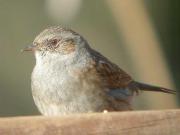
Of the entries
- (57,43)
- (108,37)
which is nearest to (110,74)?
(57,43)

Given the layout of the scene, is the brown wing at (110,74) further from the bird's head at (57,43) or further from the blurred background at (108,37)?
the blurred background at (108,37)

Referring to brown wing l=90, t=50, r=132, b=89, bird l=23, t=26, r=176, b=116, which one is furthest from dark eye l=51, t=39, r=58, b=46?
brown wing l=90, t=50, r=132, b=89

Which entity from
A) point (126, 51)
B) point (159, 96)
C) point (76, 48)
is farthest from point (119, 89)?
point (126, 51)

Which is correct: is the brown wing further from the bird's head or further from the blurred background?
the blurred background

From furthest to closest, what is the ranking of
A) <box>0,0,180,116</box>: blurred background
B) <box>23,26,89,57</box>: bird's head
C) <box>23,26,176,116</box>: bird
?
1. <box>0,0,180,116</box>: blurred background
2. <box>23,26,89,57</box>: bird's head
3. <box>23,26,176,116</box>: bird

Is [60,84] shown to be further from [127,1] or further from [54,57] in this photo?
[127,1]

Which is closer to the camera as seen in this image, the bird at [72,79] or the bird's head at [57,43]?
the bird at [72,79]

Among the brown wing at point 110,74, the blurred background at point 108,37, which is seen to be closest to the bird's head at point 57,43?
the brown wing at point 110,74
